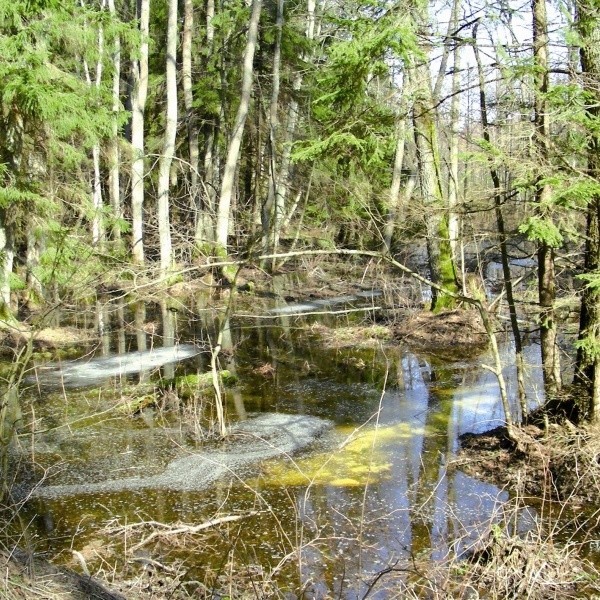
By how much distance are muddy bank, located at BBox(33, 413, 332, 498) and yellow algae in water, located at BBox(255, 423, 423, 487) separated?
0.27 meters

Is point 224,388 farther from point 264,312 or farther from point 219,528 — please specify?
point 264,312

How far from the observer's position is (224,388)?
11.7 m

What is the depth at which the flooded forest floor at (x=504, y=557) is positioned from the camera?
176 inches

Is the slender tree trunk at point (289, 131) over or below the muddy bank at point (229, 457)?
over

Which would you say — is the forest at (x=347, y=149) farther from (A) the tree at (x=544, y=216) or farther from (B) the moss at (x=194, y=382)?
(B) the moss at (x=194, y=382)

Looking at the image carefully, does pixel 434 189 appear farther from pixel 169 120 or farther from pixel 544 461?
pixel 544 461

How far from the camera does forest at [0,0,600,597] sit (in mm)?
7184

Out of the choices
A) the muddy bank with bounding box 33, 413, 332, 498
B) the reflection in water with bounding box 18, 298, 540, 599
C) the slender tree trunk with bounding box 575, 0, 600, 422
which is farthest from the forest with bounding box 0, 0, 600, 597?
the muddy bank with bounding box 33, 413, 332, 498

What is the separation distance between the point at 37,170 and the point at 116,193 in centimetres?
858

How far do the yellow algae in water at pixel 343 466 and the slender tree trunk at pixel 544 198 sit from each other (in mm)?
2069

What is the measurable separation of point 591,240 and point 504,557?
3.76 metres

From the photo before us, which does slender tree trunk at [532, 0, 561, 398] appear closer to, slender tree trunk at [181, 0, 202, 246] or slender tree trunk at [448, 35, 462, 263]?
slender tree trunk at [448, 35, 462, 263]

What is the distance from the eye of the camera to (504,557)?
17.7 ft

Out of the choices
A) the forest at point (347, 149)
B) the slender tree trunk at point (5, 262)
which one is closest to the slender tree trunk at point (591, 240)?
the forest at point (347, 149)
